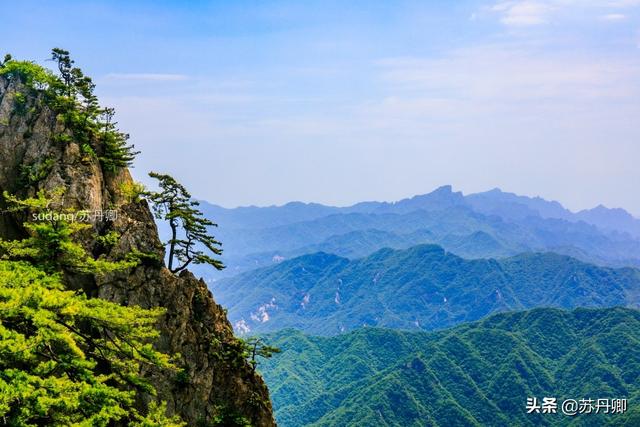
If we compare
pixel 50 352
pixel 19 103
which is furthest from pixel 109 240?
pixel 50 352

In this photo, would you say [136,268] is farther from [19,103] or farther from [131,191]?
[19,103]

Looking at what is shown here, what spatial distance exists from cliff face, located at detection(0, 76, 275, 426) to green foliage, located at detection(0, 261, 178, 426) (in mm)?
7670

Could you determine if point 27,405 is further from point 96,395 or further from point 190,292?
point 190,292

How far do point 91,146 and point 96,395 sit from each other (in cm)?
2111

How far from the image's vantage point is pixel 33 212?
116 ft

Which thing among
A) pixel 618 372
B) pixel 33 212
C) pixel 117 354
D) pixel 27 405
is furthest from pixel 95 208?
pixel 618 372

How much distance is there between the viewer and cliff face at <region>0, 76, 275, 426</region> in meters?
37.8

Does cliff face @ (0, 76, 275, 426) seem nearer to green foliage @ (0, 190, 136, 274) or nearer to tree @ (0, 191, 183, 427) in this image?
tree @ (0, 191, 183, 427)

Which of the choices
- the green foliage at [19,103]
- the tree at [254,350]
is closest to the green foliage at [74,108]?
the green foliage at [19,103]

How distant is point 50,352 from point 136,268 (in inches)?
559

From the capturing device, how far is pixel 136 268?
39.1 m

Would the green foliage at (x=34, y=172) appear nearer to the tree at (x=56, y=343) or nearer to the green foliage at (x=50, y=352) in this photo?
the tree at (x=56, y=343)

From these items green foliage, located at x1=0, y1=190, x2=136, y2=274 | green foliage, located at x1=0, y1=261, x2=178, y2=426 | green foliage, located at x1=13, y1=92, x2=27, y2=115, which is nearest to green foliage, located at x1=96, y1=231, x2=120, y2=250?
green foliage, located at x1=0, y1=190, x2=136, y2=274

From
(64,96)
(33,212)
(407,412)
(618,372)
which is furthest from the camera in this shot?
(618,372)
